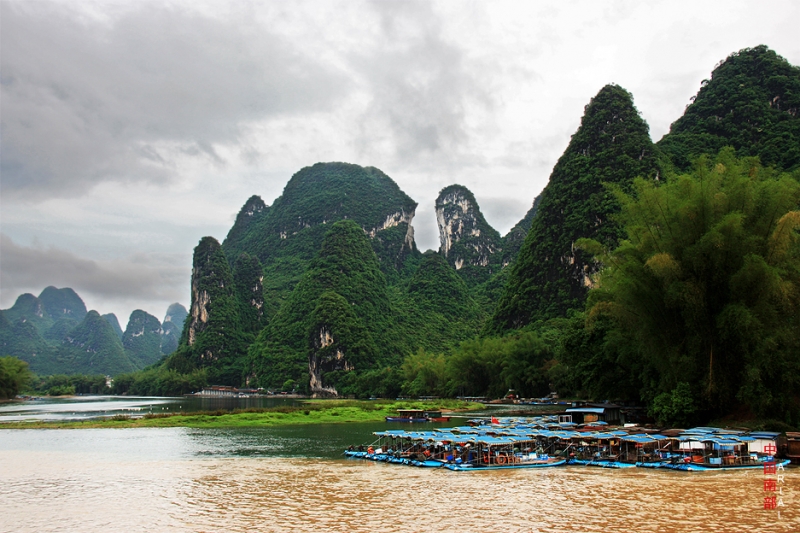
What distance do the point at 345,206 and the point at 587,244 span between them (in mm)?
141892

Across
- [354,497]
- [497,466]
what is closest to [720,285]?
[497,466]

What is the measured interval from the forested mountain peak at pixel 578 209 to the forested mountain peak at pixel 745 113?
5.38 m

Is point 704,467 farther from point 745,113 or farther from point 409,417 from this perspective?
point 745,113

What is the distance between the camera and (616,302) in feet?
95.4

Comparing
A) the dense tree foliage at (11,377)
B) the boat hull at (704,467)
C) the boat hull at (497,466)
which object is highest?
the dense tree foliage at (11,377)

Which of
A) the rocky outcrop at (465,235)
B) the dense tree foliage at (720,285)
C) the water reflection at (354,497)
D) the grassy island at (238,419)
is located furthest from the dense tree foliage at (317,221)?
the dense tree foliage at (720,285)

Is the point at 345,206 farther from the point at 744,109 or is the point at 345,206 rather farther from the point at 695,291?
the point at 695,291

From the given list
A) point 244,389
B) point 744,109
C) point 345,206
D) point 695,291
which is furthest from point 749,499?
point 345,206

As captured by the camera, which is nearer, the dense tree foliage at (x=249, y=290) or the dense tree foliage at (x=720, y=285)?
the dense tree foliage at (x=720, y=285)

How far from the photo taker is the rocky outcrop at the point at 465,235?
155 metres

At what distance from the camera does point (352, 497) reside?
652 inches

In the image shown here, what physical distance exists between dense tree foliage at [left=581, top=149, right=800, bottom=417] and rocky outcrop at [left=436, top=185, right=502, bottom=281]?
12421 centimetres

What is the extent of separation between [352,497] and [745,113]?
247 ft

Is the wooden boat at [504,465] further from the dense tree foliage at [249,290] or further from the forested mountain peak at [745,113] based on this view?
the dense tree foliage at [249,290]
